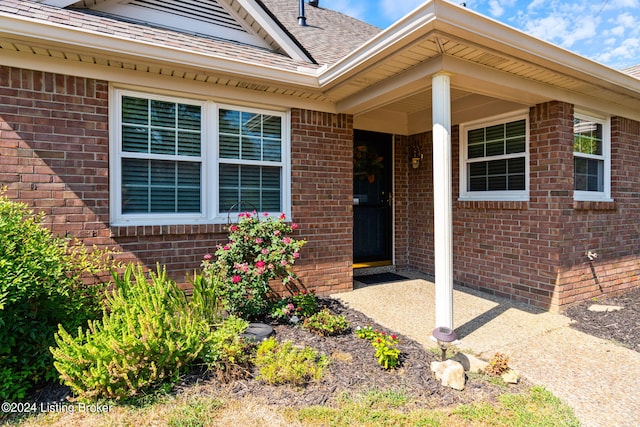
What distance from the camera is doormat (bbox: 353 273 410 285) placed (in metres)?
5.89

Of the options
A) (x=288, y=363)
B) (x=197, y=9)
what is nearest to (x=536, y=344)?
(x=288, y=363)

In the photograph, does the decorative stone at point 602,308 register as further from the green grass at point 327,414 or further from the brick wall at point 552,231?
the green grass at point 327,414

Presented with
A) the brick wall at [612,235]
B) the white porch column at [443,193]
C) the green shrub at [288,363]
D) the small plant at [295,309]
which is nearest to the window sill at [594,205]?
the brick wall at [612,235]

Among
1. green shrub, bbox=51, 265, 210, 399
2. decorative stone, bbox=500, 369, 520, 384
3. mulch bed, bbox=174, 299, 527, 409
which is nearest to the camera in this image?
green shrub, bbox=51, 265, 210, 399

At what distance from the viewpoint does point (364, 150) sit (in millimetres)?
6410

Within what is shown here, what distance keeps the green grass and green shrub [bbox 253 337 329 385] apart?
0.82 feet

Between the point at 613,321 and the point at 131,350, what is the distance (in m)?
5.03

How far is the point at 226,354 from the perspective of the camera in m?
2.89

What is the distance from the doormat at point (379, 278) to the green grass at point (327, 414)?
3.28m

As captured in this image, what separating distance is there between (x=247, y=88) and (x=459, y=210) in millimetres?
3710

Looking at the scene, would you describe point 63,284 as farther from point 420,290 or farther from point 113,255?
point 420,290

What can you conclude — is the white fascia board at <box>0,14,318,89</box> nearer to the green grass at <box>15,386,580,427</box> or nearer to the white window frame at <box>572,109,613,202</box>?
the green grass at <box>15,386,580,427</box>

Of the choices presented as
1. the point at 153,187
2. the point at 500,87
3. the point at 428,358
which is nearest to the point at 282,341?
the point at 428,358

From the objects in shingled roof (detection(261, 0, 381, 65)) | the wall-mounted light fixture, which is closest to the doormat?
the wall-mounted light fixture
